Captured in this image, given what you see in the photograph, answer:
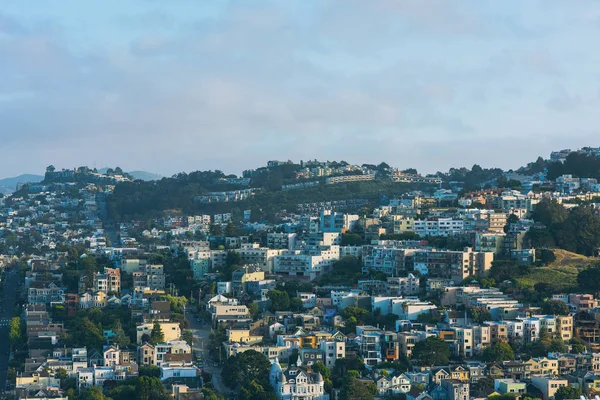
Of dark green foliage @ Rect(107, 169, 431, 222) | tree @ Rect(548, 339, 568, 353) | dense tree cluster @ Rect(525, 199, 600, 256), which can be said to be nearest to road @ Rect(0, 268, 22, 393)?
tree @ Rect(548, 339, 568, 353)

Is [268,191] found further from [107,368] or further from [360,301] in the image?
[107,368]

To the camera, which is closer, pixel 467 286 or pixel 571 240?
pixel 467 286

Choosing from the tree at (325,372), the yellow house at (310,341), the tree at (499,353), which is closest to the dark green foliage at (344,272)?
the yellow house at (310,341)

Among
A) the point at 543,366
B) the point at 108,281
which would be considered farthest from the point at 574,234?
the point at 108,281

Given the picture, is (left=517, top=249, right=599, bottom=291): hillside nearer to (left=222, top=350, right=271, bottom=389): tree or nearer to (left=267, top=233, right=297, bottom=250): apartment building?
(left=222, top=350, right=271, bottom=389): tree

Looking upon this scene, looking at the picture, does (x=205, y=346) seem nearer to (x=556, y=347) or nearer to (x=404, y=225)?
(x=556, y=347)

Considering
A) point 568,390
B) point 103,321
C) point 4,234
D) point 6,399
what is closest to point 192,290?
point 103,321
